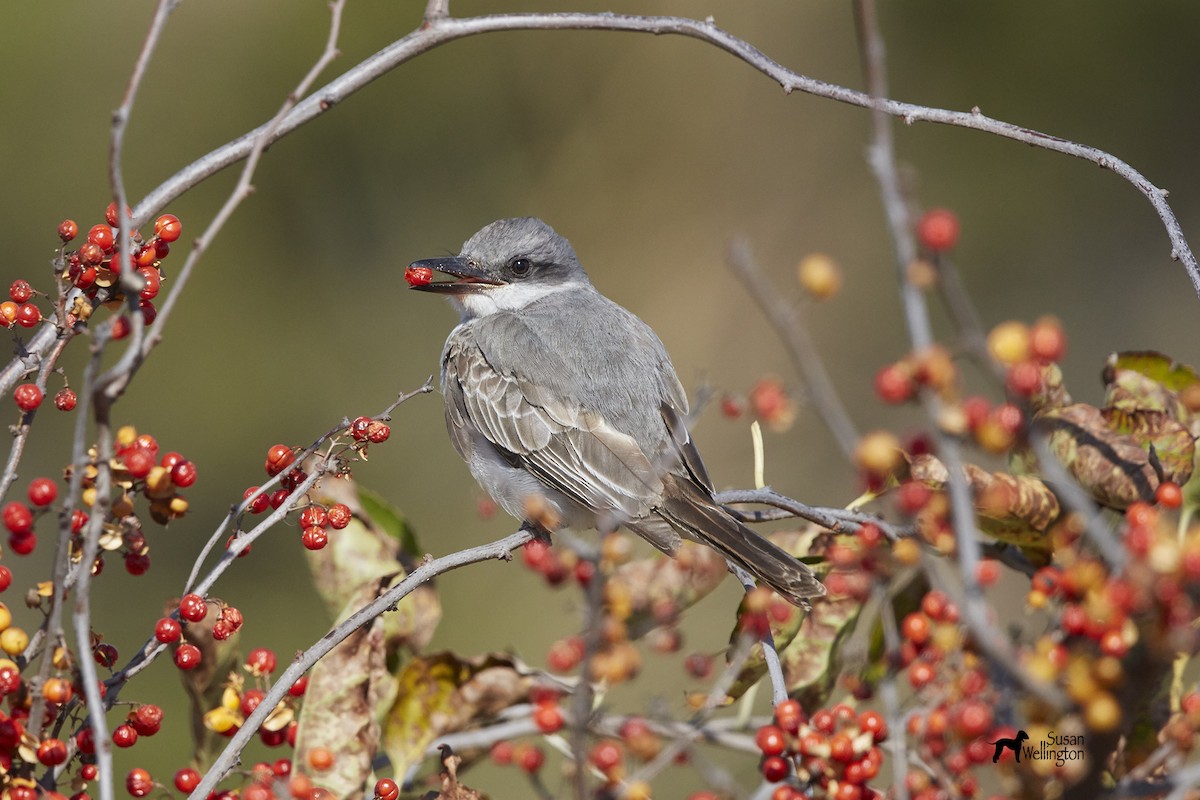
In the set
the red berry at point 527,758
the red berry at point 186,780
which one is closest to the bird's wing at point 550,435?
the red berry at point 527,758

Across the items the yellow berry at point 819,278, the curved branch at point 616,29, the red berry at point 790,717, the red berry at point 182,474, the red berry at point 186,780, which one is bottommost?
the red berry at point 186,780

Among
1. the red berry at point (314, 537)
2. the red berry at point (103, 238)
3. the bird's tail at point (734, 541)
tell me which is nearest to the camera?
the red berry at point (103, 238)

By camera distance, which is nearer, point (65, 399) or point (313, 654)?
point (313, 654)

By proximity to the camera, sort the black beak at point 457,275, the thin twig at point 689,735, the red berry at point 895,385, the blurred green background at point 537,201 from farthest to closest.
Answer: the blurred green background at point 537,201 < the black beak at point 457,275 < the thin twig at point 689,735 < the red berry at point 895,385

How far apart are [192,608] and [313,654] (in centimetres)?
21

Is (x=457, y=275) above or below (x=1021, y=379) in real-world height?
above

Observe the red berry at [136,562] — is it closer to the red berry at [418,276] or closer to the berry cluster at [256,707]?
the berry cluster at [256,707]

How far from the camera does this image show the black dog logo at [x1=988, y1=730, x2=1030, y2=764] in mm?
1736

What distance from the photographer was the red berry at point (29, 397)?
2016mm

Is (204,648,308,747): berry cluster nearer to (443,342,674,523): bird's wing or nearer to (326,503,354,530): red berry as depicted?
(326,503,354,530): red berry

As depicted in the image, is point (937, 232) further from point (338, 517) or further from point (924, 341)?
point (338, 517)

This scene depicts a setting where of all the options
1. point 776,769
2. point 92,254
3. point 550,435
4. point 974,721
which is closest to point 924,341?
point 974,721

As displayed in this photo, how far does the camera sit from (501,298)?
16.3 ft

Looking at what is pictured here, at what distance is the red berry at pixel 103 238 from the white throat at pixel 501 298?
2.71m
